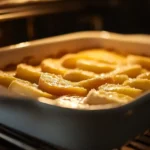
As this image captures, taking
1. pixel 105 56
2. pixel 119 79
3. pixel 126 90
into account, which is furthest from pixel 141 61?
pixel 126 90

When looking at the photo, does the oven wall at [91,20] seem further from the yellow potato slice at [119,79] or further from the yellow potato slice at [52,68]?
the yellow potato slice at [119,79]

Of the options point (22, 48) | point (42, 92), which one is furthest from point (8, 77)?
point (22, 48)

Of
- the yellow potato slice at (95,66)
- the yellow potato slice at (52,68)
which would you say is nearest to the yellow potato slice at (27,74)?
the yellow potato slice at (52,68)

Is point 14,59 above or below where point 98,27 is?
below

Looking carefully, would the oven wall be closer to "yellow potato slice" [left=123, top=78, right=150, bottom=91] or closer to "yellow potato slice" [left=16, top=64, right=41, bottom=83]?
"yellow potato slice" [left=16, top=64, right=41, bottom=83]

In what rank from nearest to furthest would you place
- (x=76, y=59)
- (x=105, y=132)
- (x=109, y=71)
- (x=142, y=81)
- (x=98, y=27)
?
(x=105, y=132) → (x=142, y=81) → (x=109, y=71) → (x=76, y=59) → (x=98, y=27)

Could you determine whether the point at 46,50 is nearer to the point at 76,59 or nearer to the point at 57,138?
the point at 76,59

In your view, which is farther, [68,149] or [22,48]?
[22,48]
